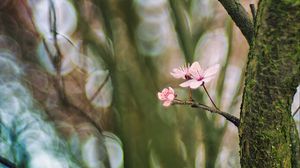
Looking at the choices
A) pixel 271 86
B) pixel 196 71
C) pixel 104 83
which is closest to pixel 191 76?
pixel 196 71

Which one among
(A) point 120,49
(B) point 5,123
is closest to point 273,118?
(A) point 120,49

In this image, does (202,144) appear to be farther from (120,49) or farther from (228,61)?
(120,49)

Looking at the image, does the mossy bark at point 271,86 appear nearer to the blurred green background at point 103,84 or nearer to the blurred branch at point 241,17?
the blurred branch at point 241,17

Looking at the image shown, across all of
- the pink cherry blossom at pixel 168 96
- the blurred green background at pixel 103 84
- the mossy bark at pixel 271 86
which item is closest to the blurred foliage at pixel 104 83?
the blurred green background at pixel 103 84

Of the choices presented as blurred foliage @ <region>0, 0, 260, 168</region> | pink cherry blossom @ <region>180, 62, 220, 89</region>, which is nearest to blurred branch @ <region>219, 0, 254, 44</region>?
pink cherry blossom @ <region>180, 62, 220, 89</region>

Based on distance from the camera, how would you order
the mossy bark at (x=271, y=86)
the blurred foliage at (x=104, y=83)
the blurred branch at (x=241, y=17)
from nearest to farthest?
the mossy bark at (x=271, y=86)
the blurred branch at (x=241, y=17)
the blurred foliage at (x=104, y=83)

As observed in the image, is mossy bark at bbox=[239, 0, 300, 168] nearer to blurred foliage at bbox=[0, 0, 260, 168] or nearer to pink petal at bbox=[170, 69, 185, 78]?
pink petal at bbox=[170, 69, 185, 78]
